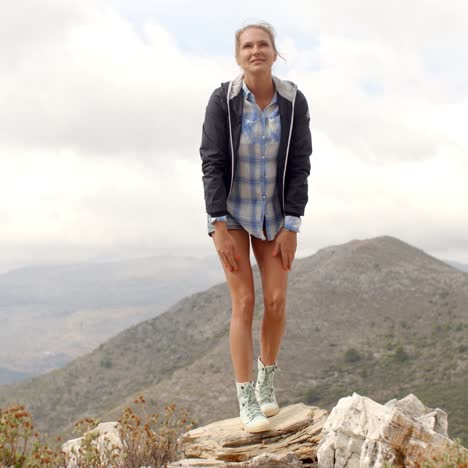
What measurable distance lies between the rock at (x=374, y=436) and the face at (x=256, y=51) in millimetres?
3030

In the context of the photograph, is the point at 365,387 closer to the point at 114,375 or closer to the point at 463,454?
the point at 114,375

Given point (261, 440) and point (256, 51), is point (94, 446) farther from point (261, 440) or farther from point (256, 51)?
point (256, 51)

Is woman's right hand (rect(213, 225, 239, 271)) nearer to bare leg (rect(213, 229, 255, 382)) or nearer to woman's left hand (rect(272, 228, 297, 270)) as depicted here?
bare leg (rect(213, 229, 255, 382))

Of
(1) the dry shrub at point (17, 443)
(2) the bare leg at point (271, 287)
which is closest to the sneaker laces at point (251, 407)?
(2) the bare leg at point (271, 287)

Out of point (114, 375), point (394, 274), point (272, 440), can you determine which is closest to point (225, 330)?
point (114, 375)

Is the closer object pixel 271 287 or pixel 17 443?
pixel 17 443

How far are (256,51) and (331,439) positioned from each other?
3.39 m

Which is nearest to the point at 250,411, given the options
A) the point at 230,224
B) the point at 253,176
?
the point at 230,224

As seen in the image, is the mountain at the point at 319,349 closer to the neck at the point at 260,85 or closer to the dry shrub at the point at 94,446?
the dry shrub at the point at 94,446

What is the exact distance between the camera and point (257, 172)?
19.9ft

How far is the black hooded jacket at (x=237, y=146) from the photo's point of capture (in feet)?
19.4

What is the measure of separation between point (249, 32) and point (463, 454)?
3.76 meters

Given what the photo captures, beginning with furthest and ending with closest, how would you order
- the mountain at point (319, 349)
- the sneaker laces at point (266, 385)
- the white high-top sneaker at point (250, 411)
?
1. the mountain at point (319, 349)
2. the sneaker laces at point (266, 385)
3. the white high-top sneaker at point (250, 411)

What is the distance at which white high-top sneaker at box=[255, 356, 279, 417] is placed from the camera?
21.8 feet
